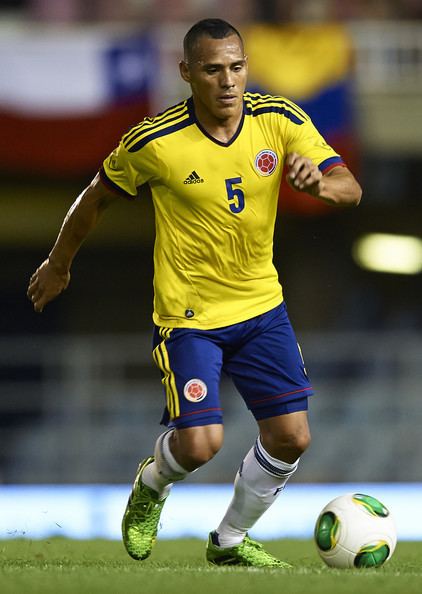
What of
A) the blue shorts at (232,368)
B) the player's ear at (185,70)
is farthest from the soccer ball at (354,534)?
the player's ear at (185,70)

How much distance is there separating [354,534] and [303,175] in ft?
4.94

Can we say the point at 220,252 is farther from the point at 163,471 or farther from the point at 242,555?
the point at 242,555

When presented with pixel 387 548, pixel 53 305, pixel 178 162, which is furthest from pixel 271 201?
pixel 53 305

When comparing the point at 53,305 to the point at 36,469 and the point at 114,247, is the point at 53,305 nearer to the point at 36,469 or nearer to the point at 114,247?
the point at 114,247

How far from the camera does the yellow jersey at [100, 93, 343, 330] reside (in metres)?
5.51

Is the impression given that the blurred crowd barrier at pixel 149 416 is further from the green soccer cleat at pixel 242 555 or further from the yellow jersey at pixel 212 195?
the yellow jersey at pixel 212 195

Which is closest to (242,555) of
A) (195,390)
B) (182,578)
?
(195,390)

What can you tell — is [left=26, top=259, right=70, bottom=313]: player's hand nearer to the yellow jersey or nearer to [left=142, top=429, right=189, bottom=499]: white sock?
the yellow jersey

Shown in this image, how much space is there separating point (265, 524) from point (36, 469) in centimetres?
400

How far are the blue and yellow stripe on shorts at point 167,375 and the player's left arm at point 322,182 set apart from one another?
2.99ft

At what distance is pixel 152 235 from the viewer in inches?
705

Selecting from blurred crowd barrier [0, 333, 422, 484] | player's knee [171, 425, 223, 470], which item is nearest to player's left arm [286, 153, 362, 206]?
player's knee [171, 425, 223, 470]

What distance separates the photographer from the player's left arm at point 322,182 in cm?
503

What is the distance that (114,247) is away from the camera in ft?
59.9
